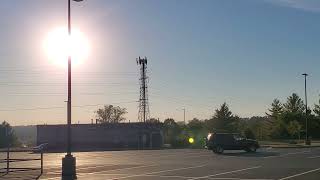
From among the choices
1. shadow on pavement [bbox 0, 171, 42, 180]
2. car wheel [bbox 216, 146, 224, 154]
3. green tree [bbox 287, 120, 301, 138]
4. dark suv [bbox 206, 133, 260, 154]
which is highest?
green tree [bbox 287, 120, 301, 138]

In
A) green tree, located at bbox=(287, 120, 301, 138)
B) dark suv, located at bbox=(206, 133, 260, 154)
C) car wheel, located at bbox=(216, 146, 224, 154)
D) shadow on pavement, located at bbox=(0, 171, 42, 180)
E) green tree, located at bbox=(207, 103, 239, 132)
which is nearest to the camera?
shadow on pavement, located at bbox=(0, 171, 42, 180)

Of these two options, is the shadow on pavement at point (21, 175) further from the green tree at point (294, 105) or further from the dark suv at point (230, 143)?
the green tree at point (294, 105)

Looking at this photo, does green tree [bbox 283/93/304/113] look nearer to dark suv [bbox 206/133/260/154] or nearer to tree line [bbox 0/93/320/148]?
tree line [bbox 0/93/320/148]

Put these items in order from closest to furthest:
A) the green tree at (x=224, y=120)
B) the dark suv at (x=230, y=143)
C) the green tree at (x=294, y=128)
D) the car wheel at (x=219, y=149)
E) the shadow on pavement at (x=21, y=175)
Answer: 1. the shadow on pavement at (x=21, y=175)
2. the car wheel at (x=219, y=149)
3. the dark suv at (x=230, y=143)
4. the green tree at (x=294, y=128)
5. the green tree at (x=224, y=120)

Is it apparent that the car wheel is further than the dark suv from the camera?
No

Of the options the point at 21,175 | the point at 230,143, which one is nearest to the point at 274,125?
Answer: the point at 230,143

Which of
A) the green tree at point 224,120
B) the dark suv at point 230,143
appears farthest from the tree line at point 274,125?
the dark suv at point 230,143

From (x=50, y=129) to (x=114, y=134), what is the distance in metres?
10.5

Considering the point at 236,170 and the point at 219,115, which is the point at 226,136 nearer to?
the point at 236,170

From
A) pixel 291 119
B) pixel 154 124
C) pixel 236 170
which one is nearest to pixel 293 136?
pixel 291 119

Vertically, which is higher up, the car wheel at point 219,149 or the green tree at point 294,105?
the green tree at point 294,105

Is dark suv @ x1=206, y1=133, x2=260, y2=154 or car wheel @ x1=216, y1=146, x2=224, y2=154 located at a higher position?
dark suv @ x1=206, y1=133, x2=260, y2=154

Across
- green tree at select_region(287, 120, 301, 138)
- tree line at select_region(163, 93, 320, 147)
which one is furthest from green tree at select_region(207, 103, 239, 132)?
→ green tree at select_region(287, 120, 301, 138)

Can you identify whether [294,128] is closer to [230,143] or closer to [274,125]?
[274,125]
